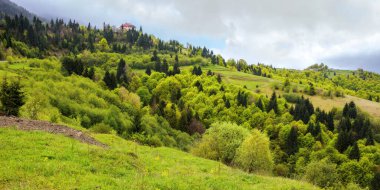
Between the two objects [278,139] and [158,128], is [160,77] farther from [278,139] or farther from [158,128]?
[158,128]

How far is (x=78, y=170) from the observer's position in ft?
60.0

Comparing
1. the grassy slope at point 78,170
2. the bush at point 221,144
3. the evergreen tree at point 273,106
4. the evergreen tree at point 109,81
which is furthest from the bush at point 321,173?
the evergreen tree at point 273,106

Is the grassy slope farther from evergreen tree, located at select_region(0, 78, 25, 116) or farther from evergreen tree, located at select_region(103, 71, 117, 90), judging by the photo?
evergreen tree, located at select_region(103, 71, 117, 90)

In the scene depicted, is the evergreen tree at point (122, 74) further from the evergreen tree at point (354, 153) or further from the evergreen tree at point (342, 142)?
the evergreen tree at point (354, 153)

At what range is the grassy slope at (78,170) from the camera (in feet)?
52.1

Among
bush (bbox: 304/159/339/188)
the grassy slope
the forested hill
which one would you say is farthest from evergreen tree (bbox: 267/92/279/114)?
the grassy slope

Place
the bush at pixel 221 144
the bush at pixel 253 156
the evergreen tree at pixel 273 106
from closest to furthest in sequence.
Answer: the bush at pixel 253 156 → the bush at pixel 221 144 → the evergreen tree at pixel 273 106

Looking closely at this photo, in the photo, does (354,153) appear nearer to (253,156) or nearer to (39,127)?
(253,156)

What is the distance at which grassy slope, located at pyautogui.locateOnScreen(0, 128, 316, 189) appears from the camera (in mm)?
15882

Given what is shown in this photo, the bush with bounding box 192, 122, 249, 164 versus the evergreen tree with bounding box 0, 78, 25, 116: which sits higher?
the evergreen tree with bounding box 0, 78, 25, 116

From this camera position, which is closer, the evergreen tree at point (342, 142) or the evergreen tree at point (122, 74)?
the evergreen tree at point (342, 142)

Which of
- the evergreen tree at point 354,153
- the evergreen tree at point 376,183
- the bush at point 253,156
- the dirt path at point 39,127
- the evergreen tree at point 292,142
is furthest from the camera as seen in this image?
the evergreen tree at point 292,142

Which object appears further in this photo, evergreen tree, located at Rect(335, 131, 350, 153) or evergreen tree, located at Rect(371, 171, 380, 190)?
evergreen tree, located at Rect(335, 131, 350, 153)

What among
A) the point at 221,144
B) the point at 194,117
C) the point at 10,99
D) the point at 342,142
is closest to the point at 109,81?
the point at 194,117
